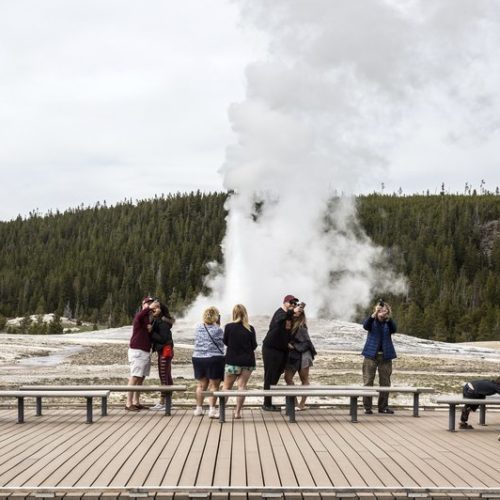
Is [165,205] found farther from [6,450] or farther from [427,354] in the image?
[6,450]

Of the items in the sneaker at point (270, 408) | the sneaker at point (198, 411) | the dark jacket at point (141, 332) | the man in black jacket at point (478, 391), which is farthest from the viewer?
the sneaker at point (270, 408)

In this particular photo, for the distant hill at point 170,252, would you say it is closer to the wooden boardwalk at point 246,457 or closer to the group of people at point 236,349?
the group of people at point 236,349

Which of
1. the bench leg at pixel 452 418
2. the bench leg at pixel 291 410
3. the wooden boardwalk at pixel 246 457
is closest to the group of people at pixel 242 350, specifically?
the bench leg at pixel 452 418

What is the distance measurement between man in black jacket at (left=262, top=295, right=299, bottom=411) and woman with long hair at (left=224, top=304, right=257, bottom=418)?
45cm

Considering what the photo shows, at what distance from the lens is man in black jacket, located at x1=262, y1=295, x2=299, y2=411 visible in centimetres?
1106

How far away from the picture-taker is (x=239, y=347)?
10648mm

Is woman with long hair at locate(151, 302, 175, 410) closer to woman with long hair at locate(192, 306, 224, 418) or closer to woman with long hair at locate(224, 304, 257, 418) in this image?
woman with long hair at locate(192, 306, 224, 418)

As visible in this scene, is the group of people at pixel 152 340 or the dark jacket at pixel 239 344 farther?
the group of people at pixel 152 340

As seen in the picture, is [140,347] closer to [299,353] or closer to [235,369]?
[235,369]

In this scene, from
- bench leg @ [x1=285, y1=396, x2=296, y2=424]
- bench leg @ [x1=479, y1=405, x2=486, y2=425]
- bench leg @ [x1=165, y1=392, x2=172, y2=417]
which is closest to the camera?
bench leg @ [x1=285, y1=396, x2=296, y2=424]

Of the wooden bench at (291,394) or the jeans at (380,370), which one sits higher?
the jeans at (380,370)

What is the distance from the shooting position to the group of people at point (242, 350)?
417 inches

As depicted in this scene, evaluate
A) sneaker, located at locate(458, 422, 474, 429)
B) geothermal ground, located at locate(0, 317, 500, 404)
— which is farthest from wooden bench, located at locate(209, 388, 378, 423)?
geothermal ground, located at locate(0, 317, 500, 404)

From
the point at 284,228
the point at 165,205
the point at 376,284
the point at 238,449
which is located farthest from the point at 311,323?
the point at 165,205
